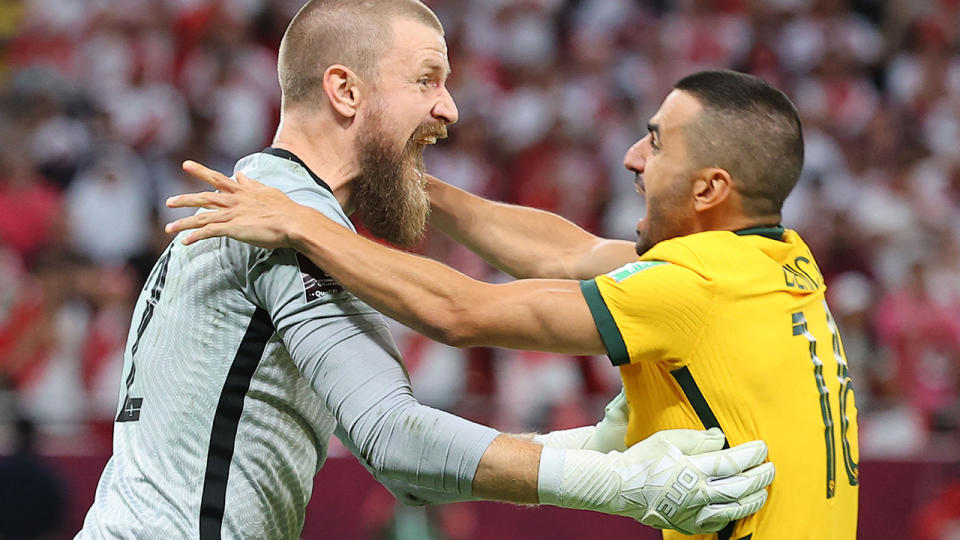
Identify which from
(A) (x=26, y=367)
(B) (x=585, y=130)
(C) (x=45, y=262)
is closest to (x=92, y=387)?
(A) (x=26, y=367)

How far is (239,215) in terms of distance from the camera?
9.99ft

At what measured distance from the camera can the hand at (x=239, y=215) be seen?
3014 millimetres

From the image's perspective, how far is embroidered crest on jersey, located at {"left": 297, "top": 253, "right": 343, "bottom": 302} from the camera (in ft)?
10.1

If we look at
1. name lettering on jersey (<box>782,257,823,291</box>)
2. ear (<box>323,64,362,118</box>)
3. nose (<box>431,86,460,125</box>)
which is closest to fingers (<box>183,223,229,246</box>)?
ear (<box>323,64,362,118</box>)

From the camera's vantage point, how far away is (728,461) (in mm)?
2986

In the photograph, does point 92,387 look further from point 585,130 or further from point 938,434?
point 938,434

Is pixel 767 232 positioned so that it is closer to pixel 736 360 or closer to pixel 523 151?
pixel 736 360

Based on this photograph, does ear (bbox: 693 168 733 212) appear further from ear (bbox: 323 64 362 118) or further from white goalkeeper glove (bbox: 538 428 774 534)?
ear (bbox: 323 64 362 118)

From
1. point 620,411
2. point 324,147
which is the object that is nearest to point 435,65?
point 324,147

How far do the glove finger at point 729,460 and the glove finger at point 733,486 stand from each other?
2cm

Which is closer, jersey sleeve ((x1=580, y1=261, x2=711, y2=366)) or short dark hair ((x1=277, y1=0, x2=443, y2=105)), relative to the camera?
jersey sleeve ((x1=580, y1=261, x2=711, y2=366))

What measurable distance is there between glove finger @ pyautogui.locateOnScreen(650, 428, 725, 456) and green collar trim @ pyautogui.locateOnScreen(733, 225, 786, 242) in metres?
0.61

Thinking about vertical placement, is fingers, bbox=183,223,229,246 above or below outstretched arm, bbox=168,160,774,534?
above

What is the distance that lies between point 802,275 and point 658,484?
2.79 feet
